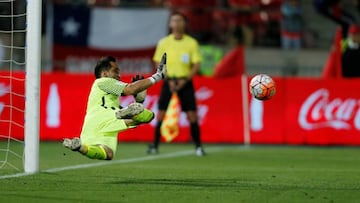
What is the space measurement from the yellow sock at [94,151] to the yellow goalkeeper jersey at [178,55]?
5553 mm

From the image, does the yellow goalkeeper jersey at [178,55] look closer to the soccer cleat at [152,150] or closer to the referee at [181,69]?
the referee at [181,69]

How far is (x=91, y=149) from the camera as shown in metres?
10.6

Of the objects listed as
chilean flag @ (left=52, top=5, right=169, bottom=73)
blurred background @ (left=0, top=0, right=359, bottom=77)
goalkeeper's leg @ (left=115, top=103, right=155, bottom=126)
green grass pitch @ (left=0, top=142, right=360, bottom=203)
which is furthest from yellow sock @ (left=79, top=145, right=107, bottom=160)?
chilean flag @ (left=52, top=5, right=169, bottom=73)

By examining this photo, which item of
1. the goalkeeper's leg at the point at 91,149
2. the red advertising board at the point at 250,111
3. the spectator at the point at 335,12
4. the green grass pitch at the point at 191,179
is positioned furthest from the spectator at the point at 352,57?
the goalkeeper's leg at the point at 91,149

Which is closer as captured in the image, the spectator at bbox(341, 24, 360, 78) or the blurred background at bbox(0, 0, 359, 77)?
the spectator at bbox(341, 24, 360, 78)

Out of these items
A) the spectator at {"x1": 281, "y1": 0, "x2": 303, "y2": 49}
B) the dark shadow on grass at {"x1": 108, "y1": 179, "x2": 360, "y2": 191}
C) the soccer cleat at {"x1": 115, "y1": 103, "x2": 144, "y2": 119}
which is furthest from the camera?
the spectator at {"x1": 281, "y1": 0, "x2": 303, "y2": 49}

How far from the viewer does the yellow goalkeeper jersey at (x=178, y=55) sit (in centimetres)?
1617

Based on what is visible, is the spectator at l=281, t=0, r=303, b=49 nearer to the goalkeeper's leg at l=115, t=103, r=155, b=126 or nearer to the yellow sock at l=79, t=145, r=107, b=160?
the goalkeeper's leg at l=115, t=103, r=155, b=126

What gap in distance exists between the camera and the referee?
16.1 meters

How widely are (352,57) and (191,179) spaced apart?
1046 cm

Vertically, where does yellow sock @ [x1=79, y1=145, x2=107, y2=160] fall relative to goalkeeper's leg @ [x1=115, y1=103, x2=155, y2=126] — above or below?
below

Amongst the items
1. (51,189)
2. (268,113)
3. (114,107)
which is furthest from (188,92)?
(51,189)

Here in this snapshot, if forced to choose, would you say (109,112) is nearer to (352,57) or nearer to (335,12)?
(352,57)

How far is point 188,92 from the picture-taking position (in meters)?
16.1
